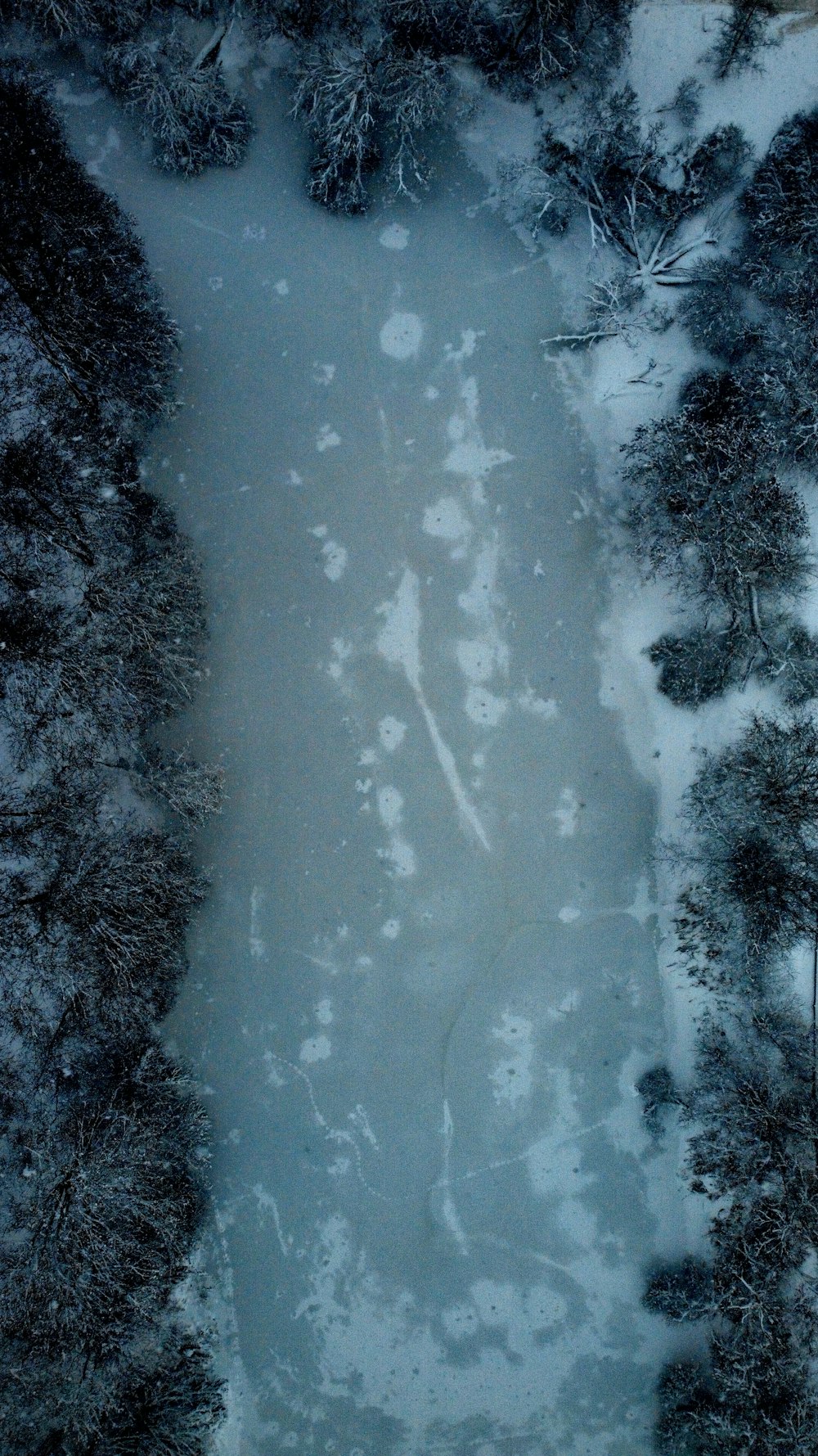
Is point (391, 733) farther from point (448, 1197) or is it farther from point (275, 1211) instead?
point (275, 1211)

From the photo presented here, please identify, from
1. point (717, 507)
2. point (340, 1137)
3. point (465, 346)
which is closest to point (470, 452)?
point (465, 346)

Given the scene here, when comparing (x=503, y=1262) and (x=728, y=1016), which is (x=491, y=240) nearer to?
(x=728, y=1016)

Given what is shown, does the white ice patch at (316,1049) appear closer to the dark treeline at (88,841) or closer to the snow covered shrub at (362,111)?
the dark treeline at (88,841)

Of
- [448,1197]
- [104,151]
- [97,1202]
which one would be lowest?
[97,1202]

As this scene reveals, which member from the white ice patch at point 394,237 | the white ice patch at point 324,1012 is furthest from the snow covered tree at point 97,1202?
the white ice patch at point 394,237

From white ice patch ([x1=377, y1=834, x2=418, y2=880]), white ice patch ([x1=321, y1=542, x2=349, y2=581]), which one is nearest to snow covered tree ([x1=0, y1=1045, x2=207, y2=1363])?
white ice patch ([x1=377, y1=834, x2=418, y2=880])

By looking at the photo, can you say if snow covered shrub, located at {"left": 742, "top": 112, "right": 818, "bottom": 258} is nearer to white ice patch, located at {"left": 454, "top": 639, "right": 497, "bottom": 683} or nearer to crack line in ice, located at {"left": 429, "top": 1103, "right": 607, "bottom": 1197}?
white ice patch, located at {"left": 454, "top": 639, "right": 497, "bottom": 683}
